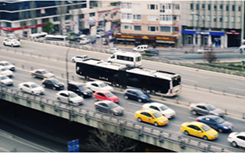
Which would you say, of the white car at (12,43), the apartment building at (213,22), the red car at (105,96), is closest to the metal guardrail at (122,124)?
the red car at (105,96)

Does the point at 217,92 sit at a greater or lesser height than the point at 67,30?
lesser

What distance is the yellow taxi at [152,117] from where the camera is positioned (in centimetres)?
3441

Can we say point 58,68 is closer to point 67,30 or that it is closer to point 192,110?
point 192,110

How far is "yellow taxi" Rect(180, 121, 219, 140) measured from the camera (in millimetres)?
31594

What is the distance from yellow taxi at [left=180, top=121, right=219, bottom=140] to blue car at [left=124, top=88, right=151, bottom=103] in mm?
8742

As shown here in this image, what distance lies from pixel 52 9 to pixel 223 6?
54159 mm

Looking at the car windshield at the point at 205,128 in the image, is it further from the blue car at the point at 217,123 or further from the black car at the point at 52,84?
the black car at the point at 52,84

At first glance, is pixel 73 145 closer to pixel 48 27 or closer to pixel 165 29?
pixel 165 29

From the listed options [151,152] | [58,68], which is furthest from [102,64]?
[151,152]

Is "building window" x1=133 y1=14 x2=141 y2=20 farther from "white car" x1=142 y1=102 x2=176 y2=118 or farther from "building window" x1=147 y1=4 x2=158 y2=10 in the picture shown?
"white car" x1=142 y1=102 x2=176 y2=118

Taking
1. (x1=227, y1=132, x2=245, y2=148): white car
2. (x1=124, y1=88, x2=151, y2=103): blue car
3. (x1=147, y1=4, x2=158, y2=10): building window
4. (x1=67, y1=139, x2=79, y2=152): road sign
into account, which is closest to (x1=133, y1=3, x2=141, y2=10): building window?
(x1=147, y1=4, x2=158, y2=10): building window

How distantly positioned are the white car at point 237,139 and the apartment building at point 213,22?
2197 inches

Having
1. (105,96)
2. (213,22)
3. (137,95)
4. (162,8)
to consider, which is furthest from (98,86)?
(213,22)

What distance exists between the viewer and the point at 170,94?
42.6 meters
